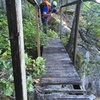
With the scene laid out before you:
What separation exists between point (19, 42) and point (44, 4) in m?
6.47

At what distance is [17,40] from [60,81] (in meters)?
2.05

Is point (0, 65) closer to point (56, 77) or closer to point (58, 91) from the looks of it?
point (58, 91)

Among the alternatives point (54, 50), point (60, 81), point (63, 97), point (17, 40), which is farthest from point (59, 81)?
point (54, 50)

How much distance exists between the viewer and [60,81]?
10.2 feet

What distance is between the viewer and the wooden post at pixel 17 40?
1.12m

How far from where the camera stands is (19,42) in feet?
3.92

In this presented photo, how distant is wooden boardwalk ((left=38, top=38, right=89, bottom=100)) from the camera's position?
260 centimetres

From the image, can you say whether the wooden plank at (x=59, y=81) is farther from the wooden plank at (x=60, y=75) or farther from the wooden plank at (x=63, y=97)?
the wooden plank at (x=63, y=97)

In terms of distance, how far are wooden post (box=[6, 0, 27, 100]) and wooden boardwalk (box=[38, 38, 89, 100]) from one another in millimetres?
1305

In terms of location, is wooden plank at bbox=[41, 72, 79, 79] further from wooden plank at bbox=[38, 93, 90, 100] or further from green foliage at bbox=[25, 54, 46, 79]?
green foliage at bbox=[25, 54, 46, 79]

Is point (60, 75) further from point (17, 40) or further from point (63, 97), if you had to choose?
point (17, 40)

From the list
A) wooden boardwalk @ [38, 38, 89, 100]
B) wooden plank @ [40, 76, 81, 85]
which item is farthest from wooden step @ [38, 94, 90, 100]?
wooden plank @ [40, 76, 81, 85]

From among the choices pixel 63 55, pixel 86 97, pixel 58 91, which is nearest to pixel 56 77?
pixel 58 91

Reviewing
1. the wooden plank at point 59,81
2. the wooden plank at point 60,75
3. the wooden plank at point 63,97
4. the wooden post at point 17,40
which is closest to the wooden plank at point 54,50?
the wooden plank at point 60,75
